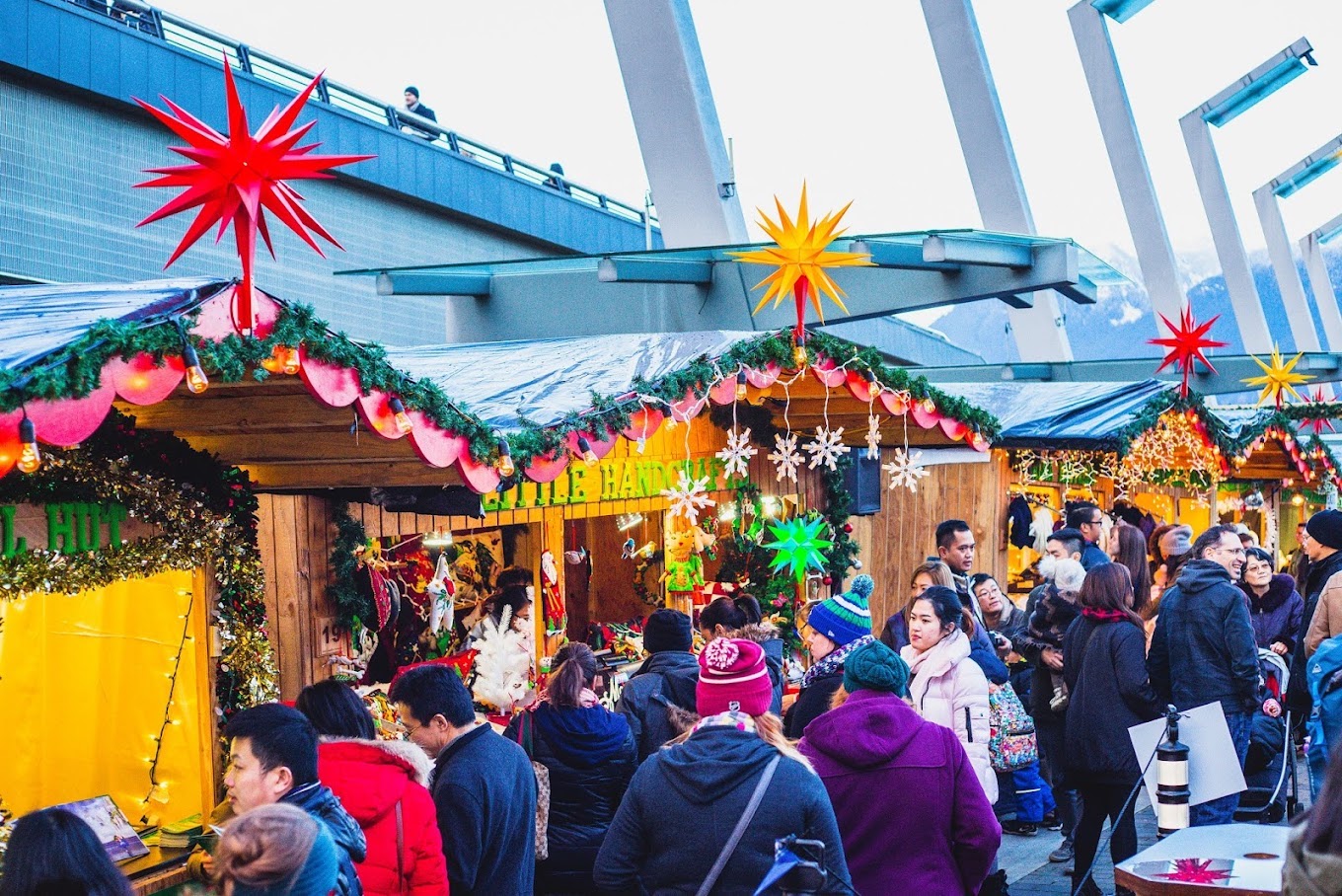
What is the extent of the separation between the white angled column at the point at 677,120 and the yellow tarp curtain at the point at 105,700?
217 inches

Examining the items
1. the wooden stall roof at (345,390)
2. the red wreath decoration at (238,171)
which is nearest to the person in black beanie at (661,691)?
the wooden stall roof at (345,390)

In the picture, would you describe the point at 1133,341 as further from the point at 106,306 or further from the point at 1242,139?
the point at 106,306

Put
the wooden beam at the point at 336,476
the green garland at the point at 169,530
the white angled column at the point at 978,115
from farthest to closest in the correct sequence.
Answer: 1. the white angled column at the point at 978,115
2. the wooden beam at the point at 336,476
3. the green garland at the point at 169,530

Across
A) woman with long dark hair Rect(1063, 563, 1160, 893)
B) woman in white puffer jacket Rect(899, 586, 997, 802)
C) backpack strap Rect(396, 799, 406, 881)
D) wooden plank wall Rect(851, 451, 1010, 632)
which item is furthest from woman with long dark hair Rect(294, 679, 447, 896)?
wooden plank wall Rect(851, 451, 1010, 632)

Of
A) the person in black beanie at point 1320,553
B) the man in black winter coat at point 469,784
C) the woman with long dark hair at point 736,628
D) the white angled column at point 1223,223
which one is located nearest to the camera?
the man in black winter coat at point 469,784

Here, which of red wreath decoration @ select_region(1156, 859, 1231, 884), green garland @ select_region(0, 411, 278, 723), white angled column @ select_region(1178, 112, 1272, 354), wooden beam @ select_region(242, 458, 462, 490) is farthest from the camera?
white angled column @ select_region(1178, 112, 1272, 354)

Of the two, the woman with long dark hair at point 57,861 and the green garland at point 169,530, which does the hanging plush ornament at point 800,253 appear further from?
the woman with long dark hair at point 57,861

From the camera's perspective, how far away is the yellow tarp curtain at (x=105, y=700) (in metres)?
5.95

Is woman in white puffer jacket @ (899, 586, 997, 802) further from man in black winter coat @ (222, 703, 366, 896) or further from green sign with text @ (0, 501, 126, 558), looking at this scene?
green sign with text @ (0, 501, 126, 558)

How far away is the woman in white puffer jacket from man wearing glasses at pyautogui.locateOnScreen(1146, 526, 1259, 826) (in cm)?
153

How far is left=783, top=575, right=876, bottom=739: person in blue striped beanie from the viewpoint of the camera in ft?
18.1

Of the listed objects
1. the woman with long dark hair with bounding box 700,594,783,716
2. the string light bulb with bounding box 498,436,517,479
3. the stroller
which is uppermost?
the string light bulb with bounding box 498,436,517,479

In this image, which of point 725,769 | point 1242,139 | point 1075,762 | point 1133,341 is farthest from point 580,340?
point 1133,341

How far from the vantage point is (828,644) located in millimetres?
5750
